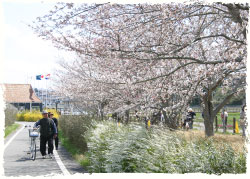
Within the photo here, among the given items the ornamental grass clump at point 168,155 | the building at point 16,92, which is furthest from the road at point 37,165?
the building at point 16,92

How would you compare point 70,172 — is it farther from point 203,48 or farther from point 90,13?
point 203,48

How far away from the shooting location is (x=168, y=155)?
4.55 meters

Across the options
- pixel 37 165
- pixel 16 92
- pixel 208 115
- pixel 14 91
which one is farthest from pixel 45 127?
pixel 16 92

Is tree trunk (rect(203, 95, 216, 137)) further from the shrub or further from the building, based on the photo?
the shrub

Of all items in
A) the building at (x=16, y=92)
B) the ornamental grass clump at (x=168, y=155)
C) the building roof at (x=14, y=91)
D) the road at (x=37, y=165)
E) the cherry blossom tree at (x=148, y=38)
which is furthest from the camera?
the building roof at (x=14, y=91)

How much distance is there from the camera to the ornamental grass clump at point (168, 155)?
4039mm

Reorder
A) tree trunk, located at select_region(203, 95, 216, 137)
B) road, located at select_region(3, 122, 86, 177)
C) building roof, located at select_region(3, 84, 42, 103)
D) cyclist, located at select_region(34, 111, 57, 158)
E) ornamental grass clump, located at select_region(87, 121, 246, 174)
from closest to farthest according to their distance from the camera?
ornamental grass clump, located at select_region(87, 121, 246, 174)
road, located at select_region(3, 122, 86, 177)
tree trunk, located at select_region(203, 95, 216, 137)
cyclist, located at select_region(34, 111, 57, 158)
building roof, located at select_region(3, 84, 42, 103)

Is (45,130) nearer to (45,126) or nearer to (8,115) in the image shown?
(45,126)

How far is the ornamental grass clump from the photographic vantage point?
159 inches

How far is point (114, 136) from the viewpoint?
7.03 m

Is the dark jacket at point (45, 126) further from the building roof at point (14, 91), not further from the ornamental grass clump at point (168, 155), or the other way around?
the ornamental grass clump at point (168, 155)

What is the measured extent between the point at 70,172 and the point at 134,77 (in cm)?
272

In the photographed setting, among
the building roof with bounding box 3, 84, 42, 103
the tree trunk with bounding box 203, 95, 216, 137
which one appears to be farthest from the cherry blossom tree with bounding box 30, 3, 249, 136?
the building roof with bounding box 3, 84, 42, 103

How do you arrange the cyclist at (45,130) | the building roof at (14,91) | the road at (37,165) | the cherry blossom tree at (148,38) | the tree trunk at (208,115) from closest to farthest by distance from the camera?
the cherry blossom tree at (148,38)
the road at (37,165)
the tree trunk at (208,115)
the cyclist at (45,130)
the building roof at (14,91)
